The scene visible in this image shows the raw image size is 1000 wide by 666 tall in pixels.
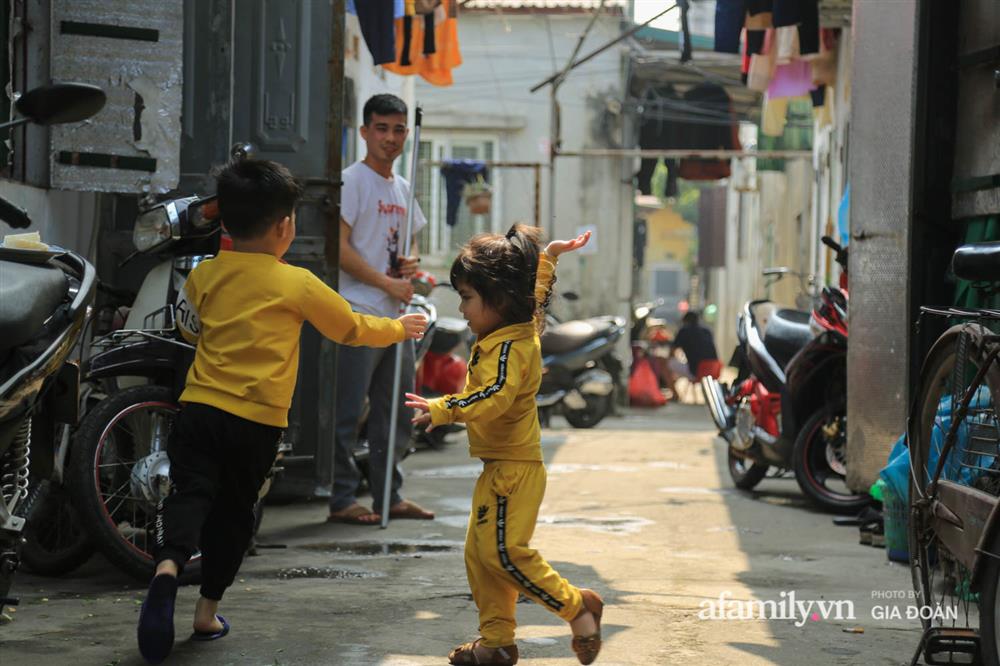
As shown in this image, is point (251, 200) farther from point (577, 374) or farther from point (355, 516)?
point (577, 374)

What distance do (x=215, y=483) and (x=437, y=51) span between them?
8.09 meters

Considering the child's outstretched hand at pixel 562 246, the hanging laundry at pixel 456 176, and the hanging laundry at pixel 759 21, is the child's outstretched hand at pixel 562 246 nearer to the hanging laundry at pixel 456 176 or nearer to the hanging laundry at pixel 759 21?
the hanging laundry at pixel 759 21

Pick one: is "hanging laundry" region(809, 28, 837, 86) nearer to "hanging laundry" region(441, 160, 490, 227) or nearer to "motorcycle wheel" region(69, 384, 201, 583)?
"hanging laundry" region(441, 160, 490, 227)

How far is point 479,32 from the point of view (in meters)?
22.6

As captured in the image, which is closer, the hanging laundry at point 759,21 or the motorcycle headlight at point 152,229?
the motorcycle headlight at point 152,229

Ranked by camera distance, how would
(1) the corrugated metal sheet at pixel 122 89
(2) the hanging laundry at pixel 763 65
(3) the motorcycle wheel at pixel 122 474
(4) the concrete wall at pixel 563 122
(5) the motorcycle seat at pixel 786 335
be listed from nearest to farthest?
(3) the motorcycle wheel at pixel 122 474 < (1) the corrugated metal sheet at pixel 122 89 < (5) the motorcycle seat at pixel 786 335 < (2) the hanging laundry at pixel 763 65 < (4) the concrete wall at pixel 563 122

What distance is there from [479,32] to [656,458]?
13.1 metres

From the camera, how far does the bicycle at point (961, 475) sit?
3.26 meters

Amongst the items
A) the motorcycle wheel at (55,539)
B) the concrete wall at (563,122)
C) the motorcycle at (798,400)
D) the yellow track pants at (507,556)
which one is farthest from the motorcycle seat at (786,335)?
the concrete wall at (563,122)

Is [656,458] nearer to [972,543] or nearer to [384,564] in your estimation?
[384,564]

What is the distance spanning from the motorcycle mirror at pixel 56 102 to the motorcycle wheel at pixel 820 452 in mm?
5345

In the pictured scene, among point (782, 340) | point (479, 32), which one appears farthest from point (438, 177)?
point (782, 340)

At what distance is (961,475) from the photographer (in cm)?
384

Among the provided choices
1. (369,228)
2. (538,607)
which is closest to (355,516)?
(369,228)
